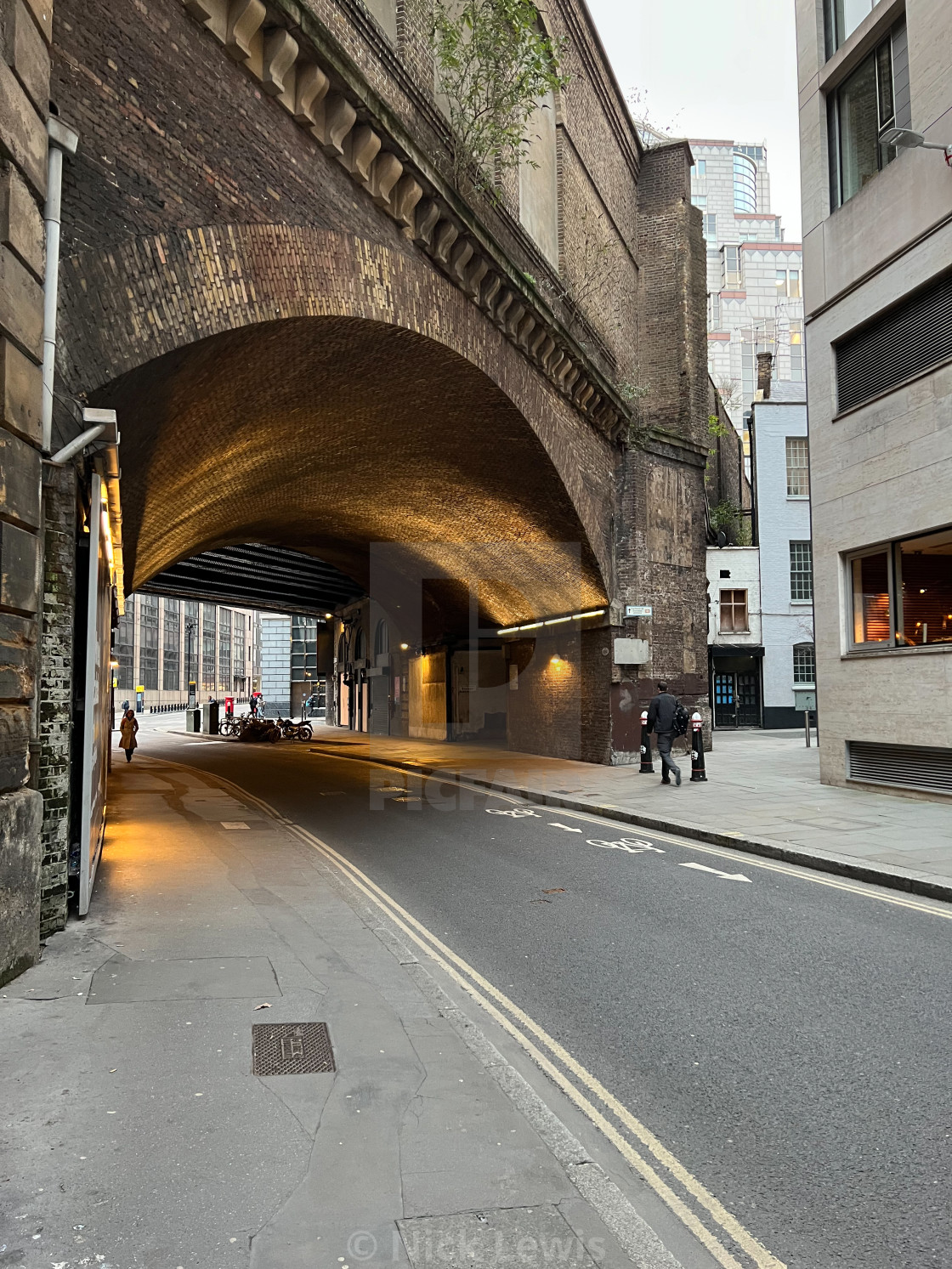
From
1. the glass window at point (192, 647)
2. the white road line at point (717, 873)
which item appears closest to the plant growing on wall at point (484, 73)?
the white road line at point (717, 873)

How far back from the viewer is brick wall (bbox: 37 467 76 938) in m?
6.09

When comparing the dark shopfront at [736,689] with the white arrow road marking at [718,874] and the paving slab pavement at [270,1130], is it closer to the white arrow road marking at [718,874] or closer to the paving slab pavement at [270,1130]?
the white arrow road marking at [718,874]

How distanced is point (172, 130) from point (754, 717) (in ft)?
112

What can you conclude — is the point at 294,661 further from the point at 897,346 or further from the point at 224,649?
the point at 897,346

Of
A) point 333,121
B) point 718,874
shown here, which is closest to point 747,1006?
point 718,874

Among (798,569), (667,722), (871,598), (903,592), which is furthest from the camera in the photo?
(798,569)

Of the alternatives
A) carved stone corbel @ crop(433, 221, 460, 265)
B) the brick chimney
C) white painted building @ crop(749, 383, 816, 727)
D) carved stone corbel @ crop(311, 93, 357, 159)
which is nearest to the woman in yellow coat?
carved stone corbel @ crop(433, 221, 460, 265)

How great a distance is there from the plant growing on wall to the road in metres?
10.3

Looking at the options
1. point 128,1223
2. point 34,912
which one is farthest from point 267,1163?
point 34,912

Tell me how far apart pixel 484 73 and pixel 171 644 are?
117 metres

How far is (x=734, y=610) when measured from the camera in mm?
37375

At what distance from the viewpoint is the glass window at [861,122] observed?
14922 millimetres

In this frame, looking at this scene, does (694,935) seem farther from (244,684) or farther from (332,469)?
(244,684)

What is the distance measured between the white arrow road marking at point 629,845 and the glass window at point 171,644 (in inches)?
4511
